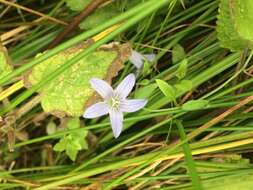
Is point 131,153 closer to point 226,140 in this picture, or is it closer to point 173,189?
point 173,189

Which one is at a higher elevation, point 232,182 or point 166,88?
point 166,88

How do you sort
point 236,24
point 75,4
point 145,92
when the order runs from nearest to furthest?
1. point 236,24
2. point 145,92
3. point 75,4

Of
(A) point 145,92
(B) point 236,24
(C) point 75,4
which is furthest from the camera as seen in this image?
(C) point 75,4

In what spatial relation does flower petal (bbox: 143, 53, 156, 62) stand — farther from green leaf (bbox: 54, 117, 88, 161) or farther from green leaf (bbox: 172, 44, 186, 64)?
green leaf (bbox: 54, 117, 88, 161)

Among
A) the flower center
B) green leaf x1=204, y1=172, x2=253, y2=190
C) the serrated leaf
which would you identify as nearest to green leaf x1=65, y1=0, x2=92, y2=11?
the serrated leaf

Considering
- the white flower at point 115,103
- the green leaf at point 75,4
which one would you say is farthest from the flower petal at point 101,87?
the green leaf at point 75,4

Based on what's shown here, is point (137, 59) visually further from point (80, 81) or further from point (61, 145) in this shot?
point (61, 145)

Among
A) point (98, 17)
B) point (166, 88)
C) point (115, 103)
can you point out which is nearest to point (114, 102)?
point (115, 103)

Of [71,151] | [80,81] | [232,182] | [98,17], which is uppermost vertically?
[98,17]
